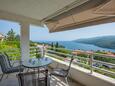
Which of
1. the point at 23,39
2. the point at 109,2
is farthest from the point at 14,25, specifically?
the point at 109,2

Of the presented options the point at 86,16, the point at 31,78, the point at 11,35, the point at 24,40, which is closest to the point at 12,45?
the point at 11,35

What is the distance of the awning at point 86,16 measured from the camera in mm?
1982

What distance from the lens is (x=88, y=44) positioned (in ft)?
13.2

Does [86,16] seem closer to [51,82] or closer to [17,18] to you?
[51,82]

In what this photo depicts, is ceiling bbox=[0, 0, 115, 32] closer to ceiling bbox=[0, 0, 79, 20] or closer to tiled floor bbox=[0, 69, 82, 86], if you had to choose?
ceiling bbox=[0, 0, 79, 20]

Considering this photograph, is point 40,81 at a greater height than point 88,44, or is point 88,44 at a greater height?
point 88,44

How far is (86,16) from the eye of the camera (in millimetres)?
2629

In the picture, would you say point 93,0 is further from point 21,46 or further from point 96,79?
point 21,46

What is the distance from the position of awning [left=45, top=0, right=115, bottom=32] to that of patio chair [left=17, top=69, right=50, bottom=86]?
1.60 meters

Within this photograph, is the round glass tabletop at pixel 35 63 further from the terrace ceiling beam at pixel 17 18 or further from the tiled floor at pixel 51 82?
the terrace ceiling beam at pixel 17 18

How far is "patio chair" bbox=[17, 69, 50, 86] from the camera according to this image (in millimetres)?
1840

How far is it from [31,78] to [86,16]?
189 centimetres

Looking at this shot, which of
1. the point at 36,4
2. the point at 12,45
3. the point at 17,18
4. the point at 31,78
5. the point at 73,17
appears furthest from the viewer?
the point at 12,45

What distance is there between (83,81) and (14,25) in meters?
3.89
